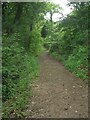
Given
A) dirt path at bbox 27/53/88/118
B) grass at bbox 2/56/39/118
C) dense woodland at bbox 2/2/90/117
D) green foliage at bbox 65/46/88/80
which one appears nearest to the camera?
grass at bbox 2/56/39/118

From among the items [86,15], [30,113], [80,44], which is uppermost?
[86,15]

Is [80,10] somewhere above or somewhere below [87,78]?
above

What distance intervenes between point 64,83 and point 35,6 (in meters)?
12.9

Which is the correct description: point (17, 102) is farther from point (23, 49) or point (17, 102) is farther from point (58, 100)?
point (23, 49)

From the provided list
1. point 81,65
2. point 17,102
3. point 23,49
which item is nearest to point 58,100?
point 17,102

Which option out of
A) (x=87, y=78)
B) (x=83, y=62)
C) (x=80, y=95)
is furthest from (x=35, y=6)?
(x=80, y=95)

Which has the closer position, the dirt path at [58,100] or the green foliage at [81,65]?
the dirt path at [58,100]

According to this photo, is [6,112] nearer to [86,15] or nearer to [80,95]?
[80,95]

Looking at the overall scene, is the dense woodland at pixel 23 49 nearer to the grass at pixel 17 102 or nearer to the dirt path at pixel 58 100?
the grass at pixel 17 102

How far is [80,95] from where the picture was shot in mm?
10219

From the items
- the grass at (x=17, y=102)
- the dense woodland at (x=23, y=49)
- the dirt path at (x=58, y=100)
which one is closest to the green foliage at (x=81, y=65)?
the dense woodland at (x=23, y=49)

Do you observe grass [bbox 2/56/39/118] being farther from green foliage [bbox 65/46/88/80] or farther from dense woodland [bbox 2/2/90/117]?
green foliage [bbox 65/46/88/80]

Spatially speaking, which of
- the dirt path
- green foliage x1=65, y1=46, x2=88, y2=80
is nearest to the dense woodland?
green foliage x1=65, y1=46, x2=88, y2=80

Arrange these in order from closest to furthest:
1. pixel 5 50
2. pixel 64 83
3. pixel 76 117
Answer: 1. pixel 76 117
2. pixel 5 50
3. pixel 64 83
